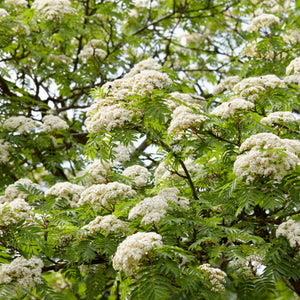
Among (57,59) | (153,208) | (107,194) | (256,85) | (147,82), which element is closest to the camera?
(153,208)

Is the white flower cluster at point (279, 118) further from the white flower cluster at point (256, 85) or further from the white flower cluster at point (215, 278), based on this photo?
the white flower cluster at point (215, 278)

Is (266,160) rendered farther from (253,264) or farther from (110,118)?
(110,118)

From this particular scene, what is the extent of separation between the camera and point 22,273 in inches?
146

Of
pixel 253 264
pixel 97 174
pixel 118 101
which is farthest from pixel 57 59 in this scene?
pixel 253 264

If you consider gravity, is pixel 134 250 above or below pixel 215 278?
above

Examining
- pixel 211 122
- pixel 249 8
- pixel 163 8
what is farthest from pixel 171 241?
pixel 249 8

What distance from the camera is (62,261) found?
438 cm

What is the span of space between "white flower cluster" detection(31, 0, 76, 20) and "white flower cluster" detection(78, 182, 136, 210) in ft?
12.7

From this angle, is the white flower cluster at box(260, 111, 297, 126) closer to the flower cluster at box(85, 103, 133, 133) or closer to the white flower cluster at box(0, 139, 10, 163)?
the flower cluster at box(85, 103, 133, 133)

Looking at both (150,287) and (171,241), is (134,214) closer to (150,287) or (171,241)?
(171,241)

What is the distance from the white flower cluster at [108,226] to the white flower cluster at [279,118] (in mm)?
1732

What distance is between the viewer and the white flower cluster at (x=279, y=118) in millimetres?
4152

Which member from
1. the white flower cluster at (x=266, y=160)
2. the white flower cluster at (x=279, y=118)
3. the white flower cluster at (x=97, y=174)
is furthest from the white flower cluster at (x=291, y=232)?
the white flower cluster at (x=97, y=174)

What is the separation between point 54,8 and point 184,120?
4.24 m
